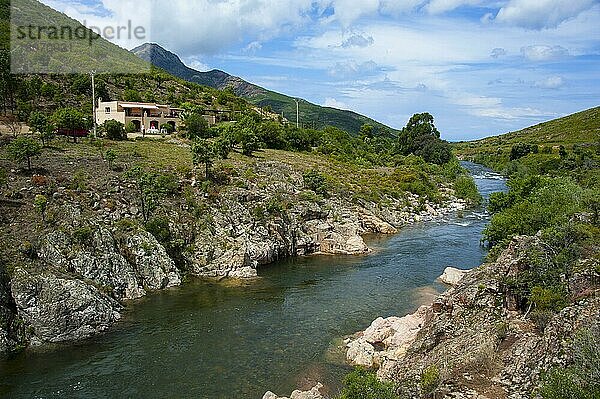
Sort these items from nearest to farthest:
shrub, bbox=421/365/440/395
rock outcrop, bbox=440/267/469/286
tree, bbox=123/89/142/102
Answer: shrub, bbox=421/365/440/395 → rock outcrop, bbox=440/267/469/286 → tree, bbox=123/89/142/102

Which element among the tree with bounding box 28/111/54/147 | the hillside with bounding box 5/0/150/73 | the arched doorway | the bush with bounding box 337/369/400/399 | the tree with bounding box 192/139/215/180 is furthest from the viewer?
the hillside with bounding box 5/0/150/73

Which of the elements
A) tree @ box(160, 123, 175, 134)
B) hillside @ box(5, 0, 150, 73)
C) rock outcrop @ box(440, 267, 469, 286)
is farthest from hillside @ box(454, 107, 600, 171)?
hillside @ box(5, 0, 150, 73)

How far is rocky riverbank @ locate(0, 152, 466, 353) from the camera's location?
34.0 metres

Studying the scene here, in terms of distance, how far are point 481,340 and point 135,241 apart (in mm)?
31148

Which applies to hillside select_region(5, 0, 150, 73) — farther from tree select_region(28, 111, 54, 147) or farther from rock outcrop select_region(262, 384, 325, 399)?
rock outcrop select_region(262, 384, 325, 399)

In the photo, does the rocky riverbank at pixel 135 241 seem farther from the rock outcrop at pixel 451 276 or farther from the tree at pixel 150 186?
the rock outcrop at pixel 451 276

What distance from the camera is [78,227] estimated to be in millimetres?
41750

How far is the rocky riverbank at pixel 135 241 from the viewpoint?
3397 cm

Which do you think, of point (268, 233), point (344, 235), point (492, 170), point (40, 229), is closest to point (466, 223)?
point (344, 235)

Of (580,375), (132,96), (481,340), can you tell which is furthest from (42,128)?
(580,375)

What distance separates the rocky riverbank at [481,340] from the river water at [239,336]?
3.76 meters

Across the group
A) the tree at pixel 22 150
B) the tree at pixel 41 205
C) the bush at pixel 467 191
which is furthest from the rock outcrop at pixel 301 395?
the bush at pixel 467 191

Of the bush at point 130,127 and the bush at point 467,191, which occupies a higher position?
the bush at point 130,127

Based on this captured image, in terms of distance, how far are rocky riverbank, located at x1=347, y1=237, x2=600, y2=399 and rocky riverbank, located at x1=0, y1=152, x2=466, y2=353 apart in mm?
19312
